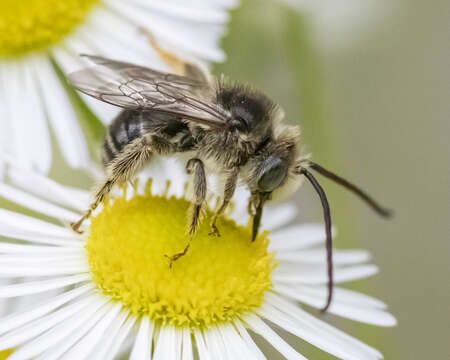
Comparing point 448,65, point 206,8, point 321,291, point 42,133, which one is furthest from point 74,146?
point 448,65

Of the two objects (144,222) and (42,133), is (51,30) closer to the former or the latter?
(42,133)

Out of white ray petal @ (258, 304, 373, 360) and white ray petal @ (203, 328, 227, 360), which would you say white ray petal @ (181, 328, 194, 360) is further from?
white ray petal @ (258, 304, 373, 360)

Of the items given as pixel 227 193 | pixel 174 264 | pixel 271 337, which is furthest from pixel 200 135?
pixel 271 337

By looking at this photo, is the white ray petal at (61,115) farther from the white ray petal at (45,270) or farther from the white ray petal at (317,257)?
the white ray petal at (317,257)

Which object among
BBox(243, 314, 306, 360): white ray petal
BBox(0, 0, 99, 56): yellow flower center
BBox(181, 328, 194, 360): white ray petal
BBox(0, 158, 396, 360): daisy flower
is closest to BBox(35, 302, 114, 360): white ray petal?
BBox(0, 158, 396, 360): daisy flower

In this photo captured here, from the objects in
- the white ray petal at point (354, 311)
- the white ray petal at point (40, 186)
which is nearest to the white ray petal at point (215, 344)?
the white ray petal at point (354, 311)

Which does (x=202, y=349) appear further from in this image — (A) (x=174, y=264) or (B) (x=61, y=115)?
(B) (x=61, y=115)

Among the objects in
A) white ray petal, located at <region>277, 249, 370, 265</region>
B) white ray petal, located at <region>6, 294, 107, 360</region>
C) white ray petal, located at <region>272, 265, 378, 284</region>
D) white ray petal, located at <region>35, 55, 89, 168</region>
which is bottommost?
white ray petal, located at <region>6, 294, 107, 360</region>
